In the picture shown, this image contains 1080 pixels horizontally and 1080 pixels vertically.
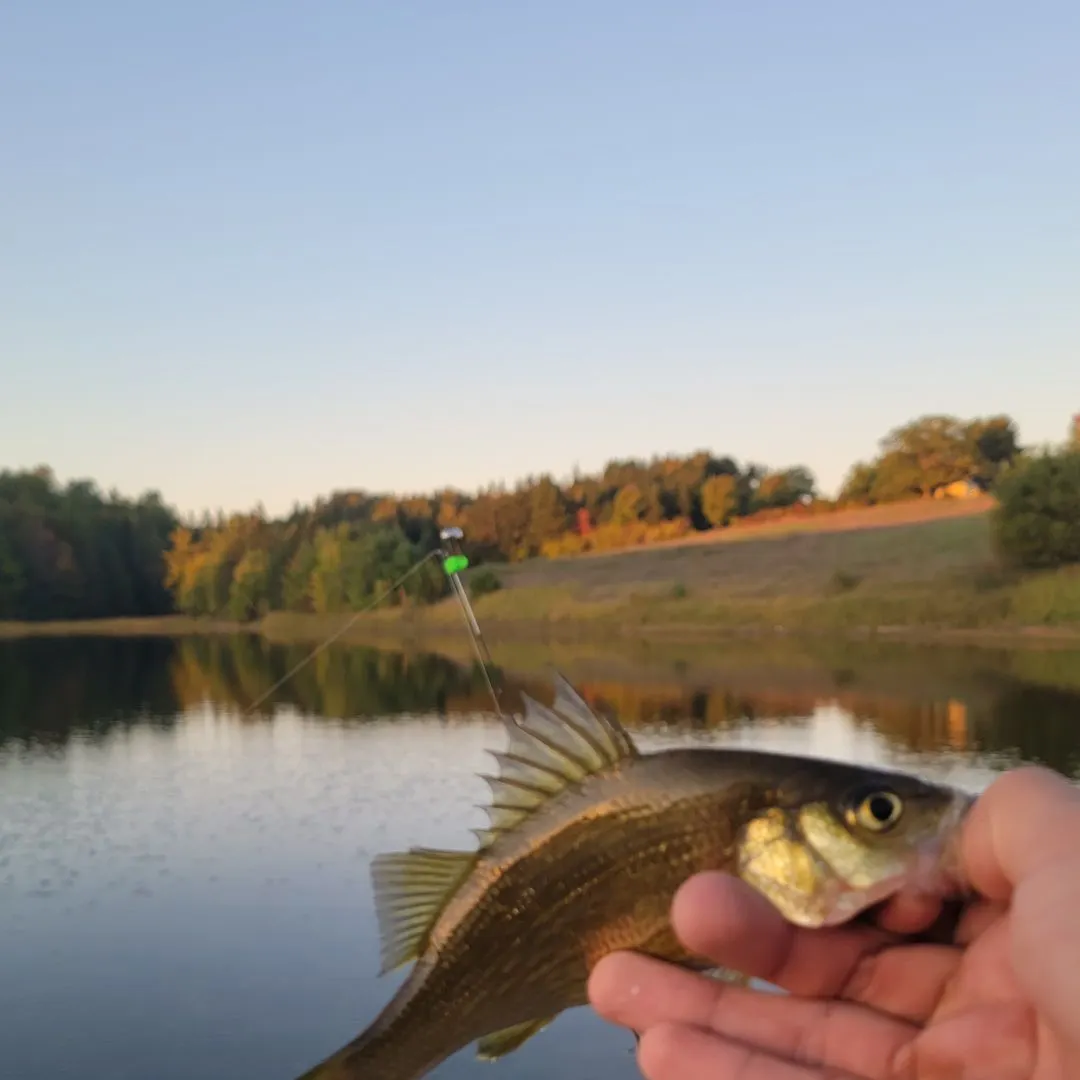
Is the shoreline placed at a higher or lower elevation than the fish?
lower

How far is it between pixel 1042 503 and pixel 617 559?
31.6 meters

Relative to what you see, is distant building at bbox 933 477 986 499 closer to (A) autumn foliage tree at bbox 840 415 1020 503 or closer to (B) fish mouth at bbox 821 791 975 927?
(A) autumn foliage tree at bbox 840 415 1020 503

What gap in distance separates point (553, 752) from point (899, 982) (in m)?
0.91

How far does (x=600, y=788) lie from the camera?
8.74 ft

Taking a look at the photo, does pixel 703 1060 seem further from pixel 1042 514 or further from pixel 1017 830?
pixel 1042 514

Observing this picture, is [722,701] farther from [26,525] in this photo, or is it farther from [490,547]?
[26,525]

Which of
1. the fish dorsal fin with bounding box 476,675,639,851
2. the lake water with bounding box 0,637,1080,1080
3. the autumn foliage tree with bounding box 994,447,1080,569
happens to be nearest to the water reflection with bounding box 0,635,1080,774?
the lake water with bounding box 0,637,1080,1080

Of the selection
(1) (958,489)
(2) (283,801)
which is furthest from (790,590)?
(2) (283,801)

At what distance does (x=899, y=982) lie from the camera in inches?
98.5

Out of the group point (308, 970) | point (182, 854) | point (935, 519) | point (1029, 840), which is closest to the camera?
point (1029, 840)

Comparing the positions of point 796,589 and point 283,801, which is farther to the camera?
point 796,589

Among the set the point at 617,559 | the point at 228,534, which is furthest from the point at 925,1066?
the point at 228,534

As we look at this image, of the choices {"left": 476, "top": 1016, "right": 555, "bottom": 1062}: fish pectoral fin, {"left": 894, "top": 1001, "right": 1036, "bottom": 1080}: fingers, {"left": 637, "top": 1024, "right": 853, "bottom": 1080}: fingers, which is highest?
{"left": 894, "top": 1001, "right": 1036, "bottom": 1080}: fingers

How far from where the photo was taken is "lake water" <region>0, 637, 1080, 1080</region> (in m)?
12.5
